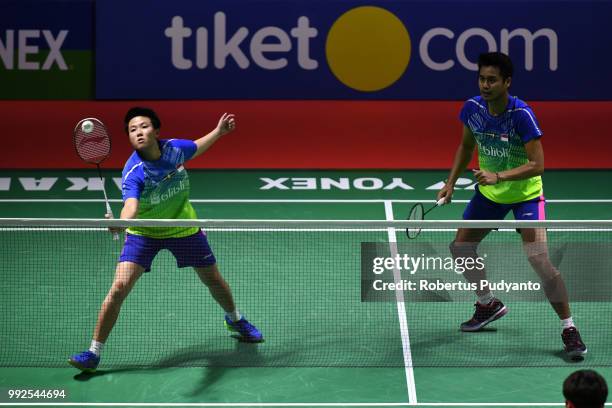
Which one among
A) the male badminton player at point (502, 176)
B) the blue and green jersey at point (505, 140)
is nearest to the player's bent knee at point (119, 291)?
the male badminton player at point (502, 176)

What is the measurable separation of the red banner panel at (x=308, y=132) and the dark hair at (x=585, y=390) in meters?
8.50

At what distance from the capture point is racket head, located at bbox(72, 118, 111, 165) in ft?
28.1

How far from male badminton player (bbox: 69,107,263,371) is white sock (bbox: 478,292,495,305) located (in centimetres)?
174

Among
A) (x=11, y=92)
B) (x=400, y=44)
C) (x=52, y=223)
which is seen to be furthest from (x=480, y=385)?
(x=11, y=92)

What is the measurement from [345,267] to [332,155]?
3.89 m

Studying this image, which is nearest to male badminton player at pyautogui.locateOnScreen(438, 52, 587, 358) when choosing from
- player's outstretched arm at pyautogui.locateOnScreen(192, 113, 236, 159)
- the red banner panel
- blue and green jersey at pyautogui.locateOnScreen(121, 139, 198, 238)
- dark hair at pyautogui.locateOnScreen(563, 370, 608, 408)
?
player's outstretched arm at pyautogui.locateOnScreen(192, 113, 236, 159)

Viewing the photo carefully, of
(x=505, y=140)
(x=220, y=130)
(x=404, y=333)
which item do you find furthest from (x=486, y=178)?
(x=220, y=130)

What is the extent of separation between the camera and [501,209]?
8.81 meters

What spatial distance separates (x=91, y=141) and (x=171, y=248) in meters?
1.04

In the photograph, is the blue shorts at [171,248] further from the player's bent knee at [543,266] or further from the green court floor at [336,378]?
the player's bent knee at [543,266]

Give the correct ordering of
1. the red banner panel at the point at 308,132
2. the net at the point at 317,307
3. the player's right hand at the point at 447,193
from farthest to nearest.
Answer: the red banner panel at the point at 308,132, the player's right hand at the point at 447,193, the net at the point at 317,307

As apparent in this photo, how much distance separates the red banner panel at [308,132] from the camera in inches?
531

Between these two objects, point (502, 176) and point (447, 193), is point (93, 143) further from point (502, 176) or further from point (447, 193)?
point (502, 176)

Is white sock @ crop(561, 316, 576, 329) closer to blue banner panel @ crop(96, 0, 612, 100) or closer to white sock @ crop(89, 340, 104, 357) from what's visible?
white sock @ crop(89, 340, 104, 357)
